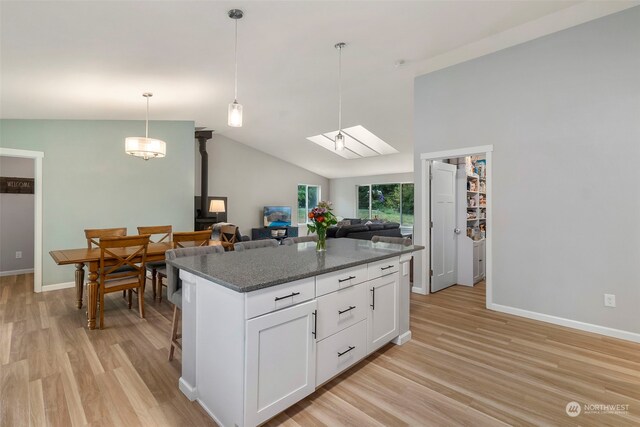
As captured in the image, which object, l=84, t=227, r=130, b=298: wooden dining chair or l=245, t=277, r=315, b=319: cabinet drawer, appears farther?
l=84, t=227, r=130, b=298: wooden dining chair

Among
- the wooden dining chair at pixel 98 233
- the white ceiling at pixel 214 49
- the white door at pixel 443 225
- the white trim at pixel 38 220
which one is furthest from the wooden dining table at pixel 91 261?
the white door at pixel 443 225

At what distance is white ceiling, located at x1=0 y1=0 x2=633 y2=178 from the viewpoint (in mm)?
2348

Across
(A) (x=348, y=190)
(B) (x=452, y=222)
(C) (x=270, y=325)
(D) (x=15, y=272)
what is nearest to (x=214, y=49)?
(C) (x=270, y=325)

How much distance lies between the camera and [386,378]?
2.26 m

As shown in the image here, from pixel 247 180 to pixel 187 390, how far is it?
726 cm

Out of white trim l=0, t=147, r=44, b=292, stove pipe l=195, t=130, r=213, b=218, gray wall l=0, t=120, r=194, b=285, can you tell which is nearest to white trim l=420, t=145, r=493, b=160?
gray wall l=0, t=120, r=194, b=285

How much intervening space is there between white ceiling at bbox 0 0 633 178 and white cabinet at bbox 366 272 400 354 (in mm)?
2328

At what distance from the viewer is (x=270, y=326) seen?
65.8 inches

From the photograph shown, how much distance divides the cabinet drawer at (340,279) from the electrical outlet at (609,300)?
8.49 ft

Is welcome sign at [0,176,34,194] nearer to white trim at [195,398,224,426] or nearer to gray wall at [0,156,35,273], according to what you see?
gray wall at [0,156,35,273]

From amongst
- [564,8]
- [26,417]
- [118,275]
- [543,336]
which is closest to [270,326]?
[26,417]

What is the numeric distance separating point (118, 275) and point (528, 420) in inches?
147

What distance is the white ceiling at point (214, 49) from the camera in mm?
2348

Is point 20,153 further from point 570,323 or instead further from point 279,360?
point 570,323
